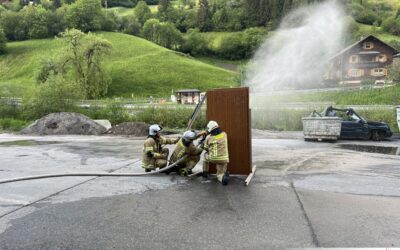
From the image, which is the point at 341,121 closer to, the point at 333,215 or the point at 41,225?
the point at 333,215

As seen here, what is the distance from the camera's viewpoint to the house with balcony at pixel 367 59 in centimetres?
6207

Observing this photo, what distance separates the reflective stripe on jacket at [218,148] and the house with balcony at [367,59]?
2312 inches

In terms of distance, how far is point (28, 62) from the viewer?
8038 cm

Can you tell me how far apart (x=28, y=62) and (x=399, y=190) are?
280 ft

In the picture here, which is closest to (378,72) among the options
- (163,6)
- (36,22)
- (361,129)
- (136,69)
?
(136,69)

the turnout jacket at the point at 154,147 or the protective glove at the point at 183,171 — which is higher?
the turnout jacket at the point at 154,147

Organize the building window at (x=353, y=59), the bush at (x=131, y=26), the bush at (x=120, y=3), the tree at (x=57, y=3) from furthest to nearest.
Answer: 1. the bush at (x=120, y=3)
2. the tree at (x=57, y=3)
3. the bush at (x=131, y=26)
4. the building window at (x=353, y=59)

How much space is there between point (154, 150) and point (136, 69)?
68762 mm

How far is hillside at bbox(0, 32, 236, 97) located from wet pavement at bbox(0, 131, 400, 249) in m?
57.4

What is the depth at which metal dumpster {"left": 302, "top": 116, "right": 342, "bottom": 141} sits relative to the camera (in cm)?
1677

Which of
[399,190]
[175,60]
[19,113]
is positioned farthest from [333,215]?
[175,60]

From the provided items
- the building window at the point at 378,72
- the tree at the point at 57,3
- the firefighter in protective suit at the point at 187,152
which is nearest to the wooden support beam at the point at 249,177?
the firefighter in protective suit at the point at 187,152

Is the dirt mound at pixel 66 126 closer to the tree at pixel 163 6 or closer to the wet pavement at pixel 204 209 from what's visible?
the wet pavement at pixel 204 209

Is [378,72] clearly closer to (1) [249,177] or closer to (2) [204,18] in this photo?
(1) [249,177]
